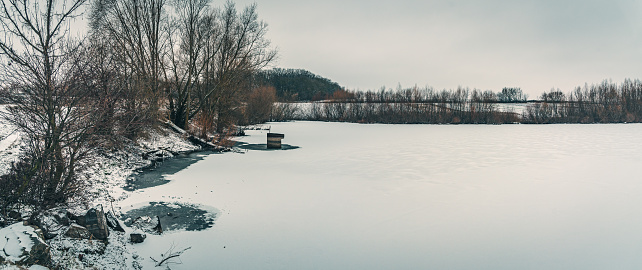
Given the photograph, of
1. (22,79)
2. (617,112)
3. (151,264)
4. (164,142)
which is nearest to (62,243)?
(151,264)

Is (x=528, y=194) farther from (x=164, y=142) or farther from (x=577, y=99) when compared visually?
(x=577, y=99)

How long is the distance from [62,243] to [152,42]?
57.3ft

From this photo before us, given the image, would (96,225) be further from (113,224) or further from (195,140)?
(195,140)

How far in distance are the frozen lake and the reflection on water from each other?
43cm

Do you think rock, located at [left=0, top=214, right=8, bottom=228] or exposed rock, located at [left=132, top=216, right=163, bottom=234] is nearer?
→ rock, located at [left=0, top=214, right=8, bottom=228]

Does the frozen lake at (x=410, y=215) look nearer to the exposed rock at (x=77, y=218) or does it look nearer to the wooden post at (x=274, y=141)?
the exposed rock at (x=77, y=218)

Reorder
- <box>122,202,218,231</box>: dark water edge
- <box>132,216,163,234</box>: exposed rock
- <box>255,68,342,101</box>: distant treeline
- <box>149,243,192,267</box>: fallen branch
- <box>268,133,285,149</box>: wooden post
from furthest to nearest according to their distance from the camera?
<box>255,68,342,101</box>: distant treeline
<box>268,133,285,149</box>: wooden post
<box>122,202,218,231</box>: dark water edge
<box>132,216,163,234</box>: exposed rock
<box>149,243,192,267</box>: fallen branch

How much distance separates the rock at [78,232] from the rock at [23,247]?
0.50m

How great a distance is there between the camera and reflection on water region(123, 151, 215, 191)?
9430 millimetres

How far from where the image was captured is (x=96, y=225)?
506cm

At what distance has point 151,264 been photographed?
4.64 meters

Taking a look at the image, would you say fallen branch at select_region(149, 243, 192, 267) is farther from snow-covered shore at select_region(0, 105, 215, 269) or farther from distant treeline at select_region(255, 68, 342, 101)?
distant treeline at select_region(255, 68, 342, 101)

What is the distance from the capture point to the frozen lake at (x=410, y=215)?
15.9 feet

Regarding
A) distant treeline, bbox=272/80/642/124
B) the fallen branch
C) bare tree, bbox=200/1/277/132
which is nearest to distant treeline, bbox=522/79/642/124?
distant treeline, bbox=272/80/642/124
